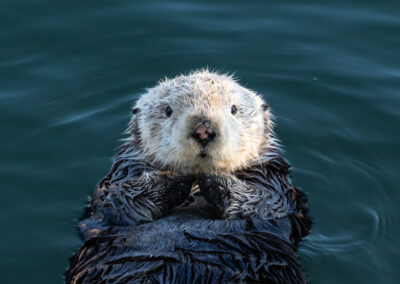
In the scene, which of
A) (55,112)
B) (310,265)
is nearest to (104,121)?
(55,112)

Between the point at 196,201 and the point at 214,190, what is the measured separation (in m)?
0.29

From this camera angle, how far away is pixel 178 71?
7801mm

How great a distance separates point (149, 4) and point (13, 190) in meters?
3.64

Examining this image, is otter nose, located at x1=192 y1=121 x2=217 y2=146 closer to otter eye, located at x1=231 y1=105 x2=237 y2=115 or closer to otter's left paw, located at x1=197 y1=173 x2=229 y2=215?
otter's left paw, located at x1=197 y1=173 x2=229 y2=215

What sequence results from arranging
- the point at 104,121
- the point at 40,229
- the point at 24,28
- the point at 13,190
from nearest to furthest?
the point at 40,229 → the point at 13,190 → the point at 104,121 → the point at 24,28

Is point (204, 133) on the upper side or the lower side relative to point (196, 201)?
upper

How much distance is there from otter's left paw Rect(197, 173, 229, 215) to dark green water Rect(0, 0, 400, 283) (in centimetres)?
70

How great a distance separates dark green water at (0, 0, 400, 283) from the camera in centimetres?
537

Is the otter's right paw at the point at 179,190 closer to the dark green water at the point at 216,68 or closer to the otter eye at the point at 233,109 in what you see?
the otter eye at the point at 233,109

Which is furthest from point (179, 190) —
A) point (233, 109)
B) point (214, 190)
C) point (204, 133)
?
point (233, 109)

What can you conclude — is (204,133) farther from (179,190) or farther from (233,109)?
(233,109)

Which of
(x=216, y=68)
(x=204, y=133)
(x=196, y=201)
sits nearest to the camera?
(x=204, y=133)

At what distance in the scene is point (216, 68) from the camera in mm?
7801

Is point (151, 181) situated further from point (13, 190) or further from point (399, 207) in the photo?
point (399, 207)
